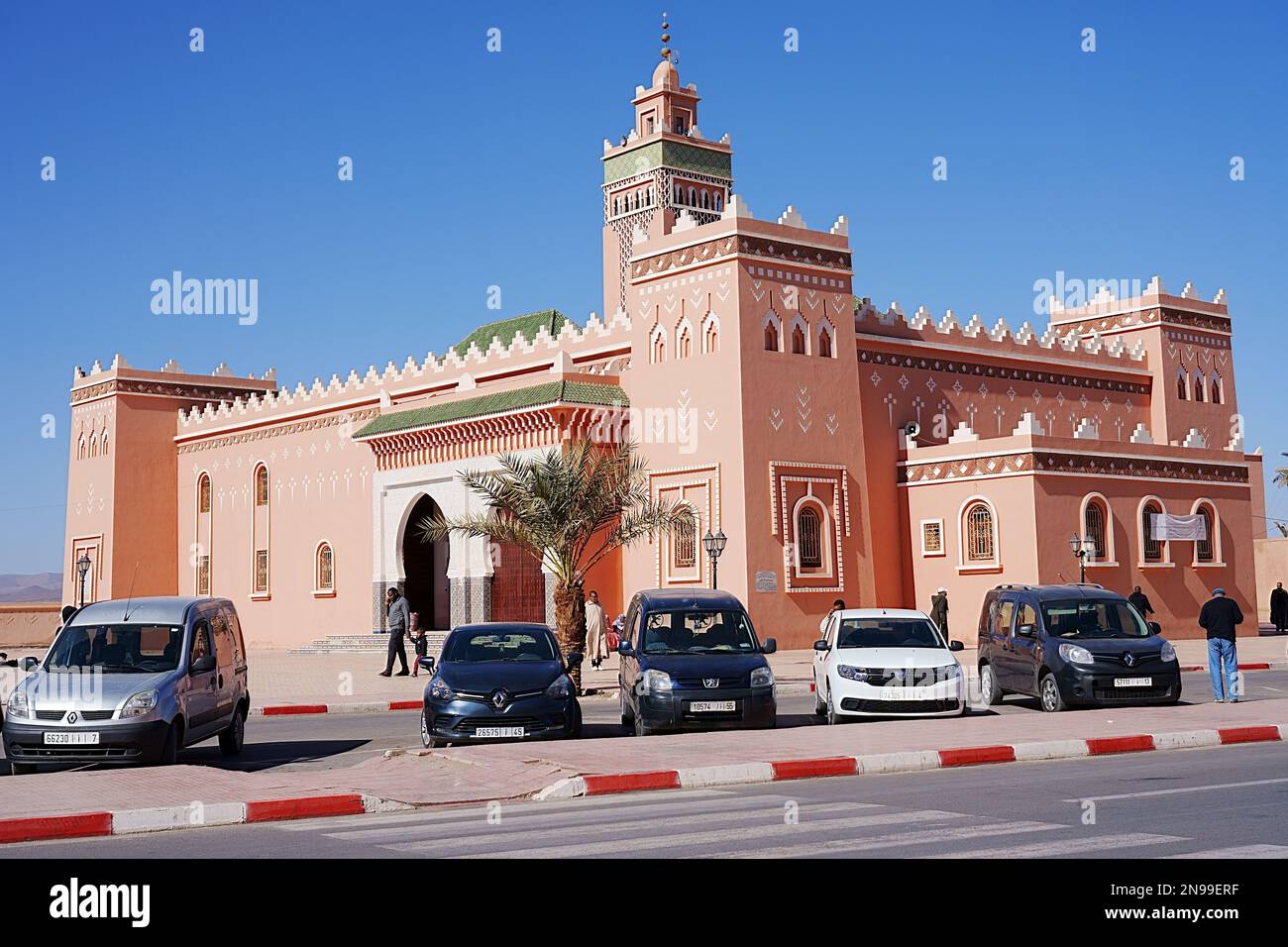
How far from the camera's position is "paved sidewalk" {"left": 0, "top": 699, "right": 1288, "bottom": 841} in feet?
36.1

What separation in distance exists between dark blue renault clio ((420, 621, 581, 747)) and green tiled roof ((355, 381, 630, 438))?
63.4ft

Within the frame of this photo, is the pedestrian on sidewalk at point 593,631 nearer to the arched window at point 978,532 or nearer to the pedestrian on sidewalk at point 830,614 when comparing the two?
the pedestrian on sidewalk at point 830,614

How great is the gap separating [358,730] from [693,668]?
5.30 meters

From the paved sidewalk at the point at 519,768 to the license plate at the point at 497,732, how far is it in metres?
0.39

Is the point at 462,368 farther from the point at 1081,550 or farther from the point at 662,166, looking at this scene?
the point at 662,166

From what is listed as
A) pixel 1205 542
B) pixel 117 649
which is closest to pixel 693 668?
pixel 117 649

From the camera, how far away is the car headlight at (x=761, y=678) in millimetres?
16547

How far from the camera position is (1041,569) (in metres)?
34.9

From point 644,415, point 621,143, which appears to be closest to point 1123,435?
point 644,415

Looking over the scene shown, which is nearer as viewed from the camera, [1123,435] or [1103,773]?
[1103,773]

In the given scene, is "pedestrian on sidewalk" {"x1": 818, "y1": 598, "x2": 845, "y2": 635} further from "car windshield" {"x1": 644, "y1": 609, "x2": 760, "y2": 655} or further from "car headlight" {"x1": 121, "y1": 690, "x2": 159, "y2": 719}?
"car headlight" {"x1": 121, "y1": 690, "x2": 159, "y2": 719}

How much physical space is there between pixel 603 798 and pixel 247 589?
39.7 m
